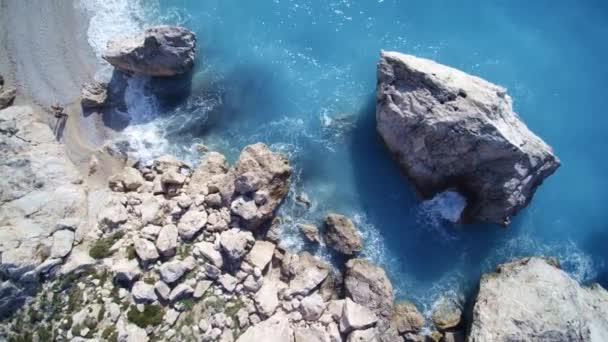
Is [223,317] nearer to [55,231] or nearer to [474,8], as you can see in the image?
[55,231]

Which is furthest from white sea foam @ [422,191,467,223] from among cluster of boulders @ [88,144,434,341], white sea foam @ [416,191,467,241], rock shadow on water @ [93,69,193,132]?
rock shadow on water @ [93,69,193,132]

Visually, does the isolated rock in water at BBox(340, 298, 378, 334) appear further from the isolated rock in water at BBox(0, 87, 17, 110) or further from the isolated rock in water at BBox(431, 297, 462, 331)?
the isolated rock in water at BBox(0, 87, 17, 110)

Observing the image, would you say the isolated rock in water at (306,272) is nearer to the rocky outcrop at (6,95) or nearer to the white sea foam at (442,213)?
the white sea foam at (442,213)

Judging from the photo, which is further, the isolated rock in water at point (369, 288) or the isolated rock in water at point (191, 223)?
the isolated rock in water at point (369, 288)

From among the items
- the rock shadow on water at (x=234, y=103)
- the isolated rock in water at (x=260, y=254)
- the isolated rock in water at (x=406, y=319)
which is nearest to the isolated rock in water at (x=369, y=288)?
the isolated rock in water at (x=406, y=319)

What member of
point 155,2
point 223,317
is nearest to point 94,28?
point 155,2

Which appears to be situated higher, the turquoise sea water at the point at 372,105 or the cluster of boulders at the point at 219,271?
the turquoise sea water at the point at 372,105

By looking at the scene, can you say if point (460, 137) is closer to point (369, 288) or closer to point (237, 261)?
point (369, 288)
